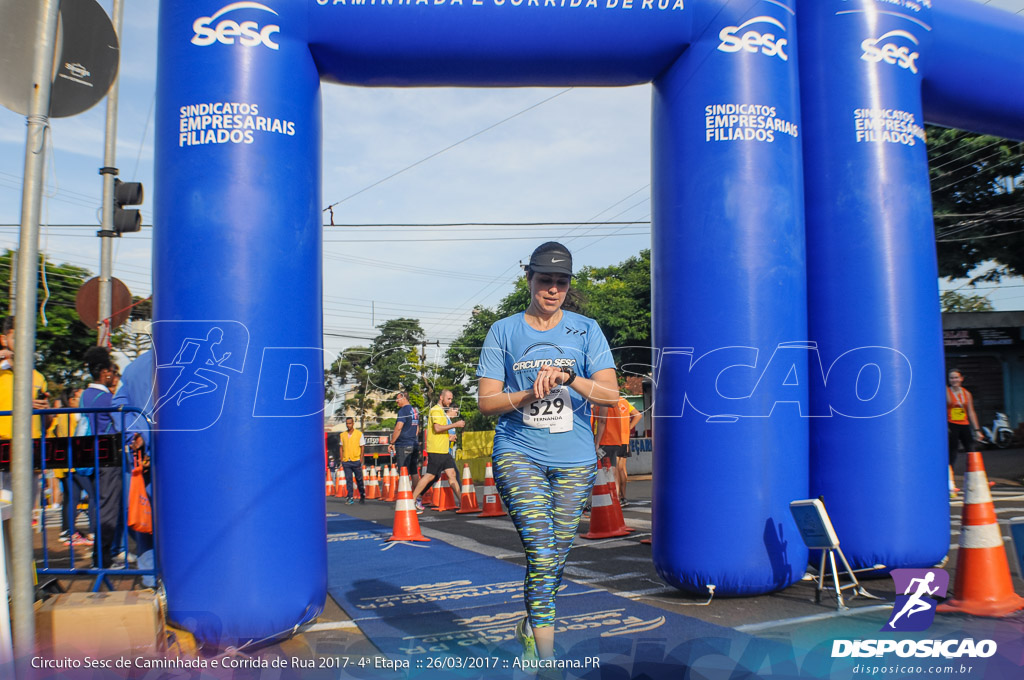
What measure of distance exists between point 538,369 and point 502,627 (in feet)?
5.48

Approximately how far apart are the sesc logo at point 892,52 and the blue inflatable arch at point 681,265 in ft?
0.08

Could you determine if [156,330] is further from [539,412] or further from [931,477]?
[931,477]

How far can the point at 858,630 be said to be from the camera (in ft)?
13.5

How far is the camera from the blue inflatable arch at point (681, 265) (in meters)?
4.29

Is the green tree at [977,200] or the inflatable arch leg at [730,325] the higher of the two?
the green tree at [977,200]

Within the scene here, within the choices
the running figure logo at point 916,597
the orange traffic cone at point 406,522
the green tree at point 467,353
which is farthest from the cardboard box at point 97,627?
the green tree at point 467,353

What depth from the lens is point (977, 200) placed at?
776 inches

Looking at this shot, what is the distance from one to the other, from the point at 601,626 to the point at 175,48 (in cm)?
411

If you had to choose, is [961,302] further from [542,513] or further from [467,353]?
[542,513]

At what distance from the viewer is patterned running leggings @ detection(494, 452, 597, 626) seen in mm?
3469

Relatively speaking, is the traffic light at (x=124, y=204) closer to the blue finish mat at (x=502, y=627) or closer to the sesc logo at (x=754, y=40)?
the blue finish mat at (x=502, y=627)

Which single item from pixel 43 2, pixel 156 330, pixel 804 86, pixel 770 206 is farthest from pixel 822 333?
pixel 43 2

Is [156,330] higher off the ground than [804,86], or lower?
lower

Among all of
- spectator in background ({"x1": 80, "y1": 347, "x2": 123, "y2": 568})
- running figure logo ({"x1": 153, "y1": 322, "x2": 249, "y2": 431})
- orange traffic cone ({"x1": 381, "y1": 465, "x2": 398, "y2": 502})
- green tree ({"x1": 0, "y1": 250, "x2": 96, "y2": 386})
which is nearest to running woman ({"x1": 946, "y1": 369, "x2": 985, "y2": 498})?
running figure logo ({"x1": 153, "y1": 322, "x2": 249, "y2": 431})
